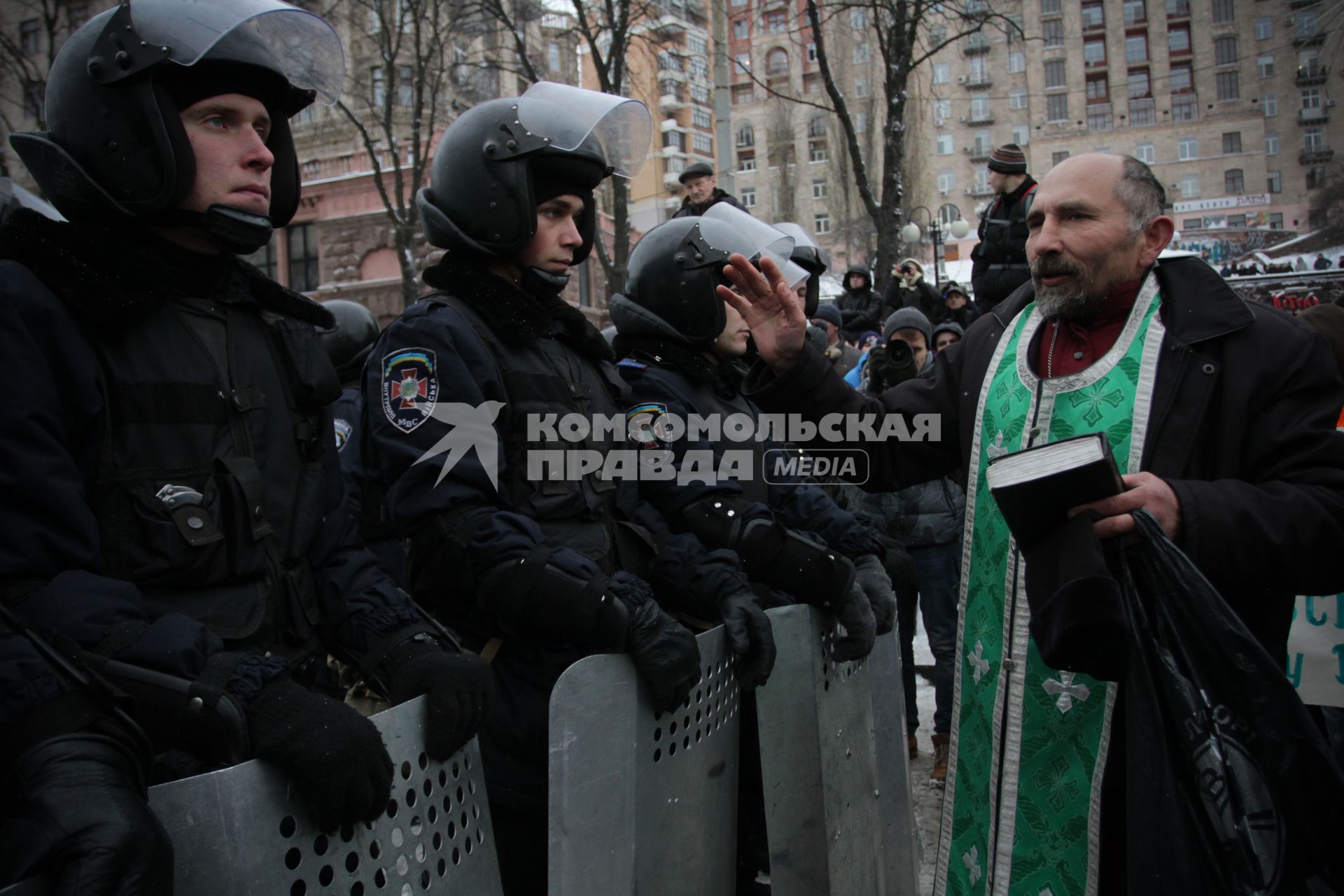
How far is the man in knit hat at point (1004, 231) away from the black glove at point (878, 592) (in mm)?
4616

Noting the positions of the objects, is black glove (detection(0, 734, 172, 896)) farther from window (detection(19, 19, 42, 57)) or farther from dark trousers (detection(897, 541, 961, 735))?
window (detection(19, 19, 42, 57))

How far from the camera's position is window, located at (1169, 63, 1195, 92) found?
2117 inches

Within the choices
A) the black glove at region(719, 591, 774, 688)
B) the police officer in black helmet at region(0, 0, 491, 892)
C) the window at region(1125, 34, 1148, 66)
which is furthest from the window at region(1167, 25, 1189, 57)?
→ the police officer in black helmet at region(0, 0, 491, 892)

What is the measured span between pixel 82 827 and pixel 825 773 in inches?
69.9

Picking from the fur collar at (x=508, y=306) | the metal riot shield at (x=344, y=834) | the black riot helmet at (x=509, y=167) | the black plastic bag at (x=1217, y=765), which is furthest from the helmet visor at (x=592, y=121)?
the black plastic bag at (x=1217, y=765)

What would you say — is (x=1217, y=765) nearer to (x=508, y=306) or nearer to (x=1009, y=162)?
(x=508, y=306)

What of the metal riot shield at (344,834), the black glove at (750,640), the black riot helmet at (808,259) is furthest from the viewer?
the black riot helmet at (808,259)

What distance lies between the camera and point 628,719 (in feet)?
6.54

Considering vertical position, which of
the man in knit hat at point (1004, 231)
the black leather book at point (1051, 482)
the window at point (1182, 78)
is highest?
the window at point (1182, 78)

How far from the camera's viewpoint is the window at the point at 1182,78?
5378 centimetres

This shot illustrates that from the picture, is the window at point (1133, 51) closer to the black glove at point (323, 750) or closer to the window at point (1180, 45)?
the window at point (1180, 45)

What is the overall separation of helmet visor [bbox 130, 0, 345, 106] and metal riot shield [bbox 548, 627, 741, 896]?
133 centimetres

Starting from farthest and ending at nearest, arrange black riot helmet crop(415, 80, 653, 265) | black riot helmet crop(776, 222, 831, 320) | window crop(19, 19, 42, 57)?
window crop(19, 19, 42, 57), black riot helmet crop(776, 222, 831, 320), black riot helmet crop(415, 80, 653, 265)

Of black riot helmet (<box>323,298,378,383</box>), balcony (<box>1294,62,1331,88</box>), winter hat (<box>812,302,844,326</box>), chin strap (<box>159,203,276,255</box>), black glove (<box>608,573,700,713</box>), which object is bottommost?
black glove (<box>608,573,700,713</box>)
